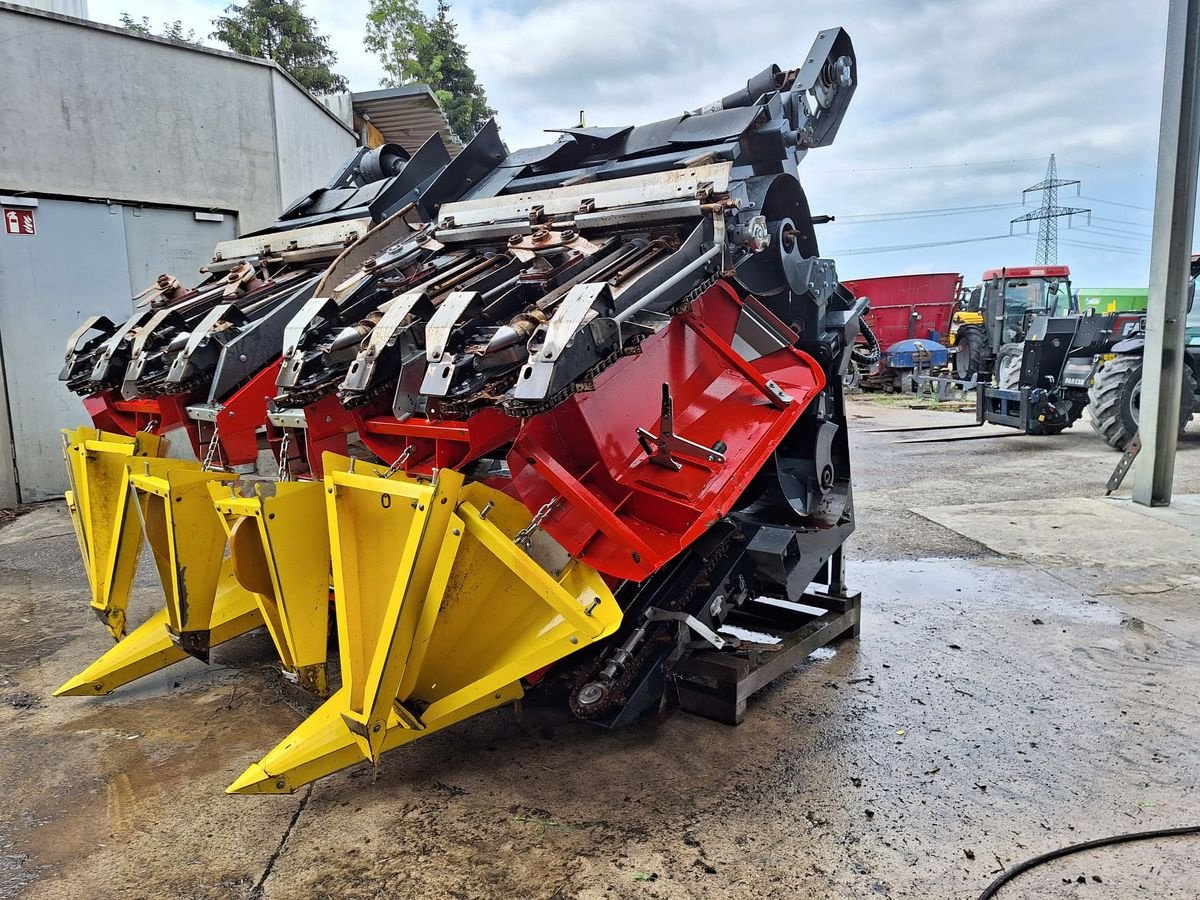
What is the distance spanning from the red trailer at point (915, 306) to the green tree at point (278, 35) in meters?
13.4

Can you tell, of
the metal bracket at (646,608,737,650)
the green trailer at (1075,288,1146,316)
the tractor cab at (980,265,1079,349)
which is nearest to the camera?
the metal bracket at (646,608,737,650)

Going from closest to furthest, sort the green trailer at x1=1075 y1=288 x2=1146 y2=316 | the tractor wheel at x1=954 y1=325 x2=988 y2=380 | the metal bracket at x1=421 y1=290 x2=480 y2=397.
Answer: the metal bracket at x1=421 y1=290 x2=480 y2=397 < the tractor wheel at x1=954 y1=325 x2=988 y2=380 < the green trailer at x1=1075 y1=288 x2=1146 y2=316

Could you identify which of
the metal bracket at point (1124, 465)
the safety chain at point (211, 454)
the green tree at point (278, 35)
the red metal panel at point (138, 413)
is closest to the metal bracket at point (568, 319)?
the safety chain at point (211, 454)

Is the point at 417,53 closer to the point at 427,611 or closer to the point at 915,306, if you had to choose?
the point at 915,306

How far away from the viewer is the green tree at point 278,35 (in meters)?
18.4

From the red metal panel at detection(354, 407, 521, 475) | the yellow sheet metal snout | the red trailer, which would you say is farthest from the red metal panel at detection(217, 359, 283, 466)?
the red trailer

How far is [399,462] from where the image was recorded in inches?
96.4

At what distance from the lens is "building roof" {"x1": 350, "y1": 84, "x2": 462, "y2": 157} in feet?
36.4

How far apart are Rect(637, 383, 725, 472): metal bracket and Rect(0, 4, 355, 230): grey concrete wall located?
6367 mm

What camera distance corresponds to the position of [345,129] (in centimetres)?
970

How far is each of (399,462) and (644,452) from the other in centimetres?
74

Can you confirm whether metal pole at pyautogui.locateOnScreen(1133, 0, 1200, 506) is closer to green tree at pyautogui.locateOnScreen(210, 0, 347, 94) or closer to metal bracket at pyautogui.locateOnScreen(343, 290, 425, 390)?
metal bracket at pyautogui.locateOnScreen(343, 290, 425, 390)

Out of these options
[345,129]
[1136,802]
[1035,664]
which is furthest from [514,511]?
[345,129]

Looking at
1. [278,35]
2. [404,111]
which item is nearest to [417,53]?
[278,35]
